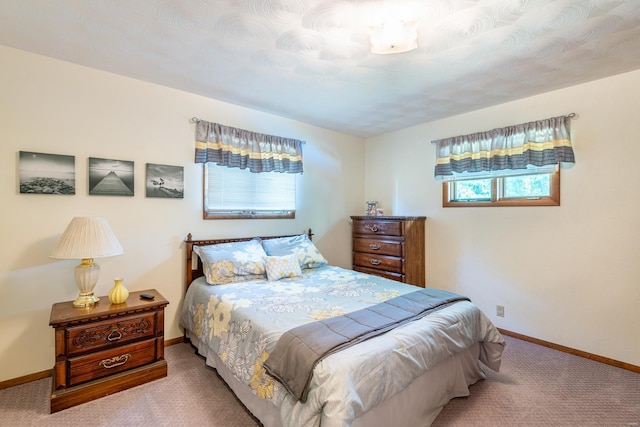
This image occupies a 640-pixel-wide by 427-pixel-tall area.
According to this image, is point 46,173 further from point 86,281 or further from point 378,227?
point 378,227

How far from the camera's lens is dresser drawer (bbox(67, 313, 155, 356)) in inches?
77.5

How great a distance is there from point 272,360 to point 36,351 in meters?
2.09

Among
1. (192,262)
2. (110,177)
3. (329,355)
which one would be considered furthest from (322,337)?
(110,177)

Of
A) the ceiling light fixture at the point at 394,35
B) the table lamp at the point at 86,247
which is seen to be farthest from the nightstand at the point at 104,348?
the ceiling light fixture at the point at 394,35

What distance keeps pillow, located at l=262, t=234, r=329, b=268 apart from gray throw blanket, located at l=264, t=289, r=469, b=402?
1340 millimetres

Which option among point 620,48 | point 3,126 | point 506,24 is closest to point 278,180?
point 3,126

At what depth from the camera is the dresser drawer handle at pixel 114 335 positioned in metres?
2.10

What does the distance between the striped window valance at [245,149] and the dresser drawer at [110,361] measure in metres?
1.76

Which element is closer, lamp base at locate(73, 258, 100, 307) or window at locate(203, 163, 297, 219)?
lamp base at locate(73, 258, 100, 307)

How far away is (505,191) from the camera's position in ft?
10.5

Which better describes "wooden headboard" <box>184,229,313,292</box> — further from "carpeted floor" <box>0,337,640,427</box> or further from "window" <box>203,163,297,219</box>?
"carpeted floor" <box>0,337,640,427</box>

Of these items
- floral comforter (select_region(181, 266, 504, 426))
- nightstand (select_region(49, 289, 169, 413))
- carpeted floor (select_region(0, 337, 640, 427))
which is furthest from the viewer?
nightstand (select_region(49, 289, 169, 413))

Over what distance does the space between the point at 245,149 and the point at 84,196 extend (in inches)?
60.5

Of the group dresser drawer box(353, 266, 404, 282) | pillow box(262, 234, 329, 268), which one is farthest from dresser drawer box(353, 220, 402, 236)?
pillow box(262, 234, 329, 268)
